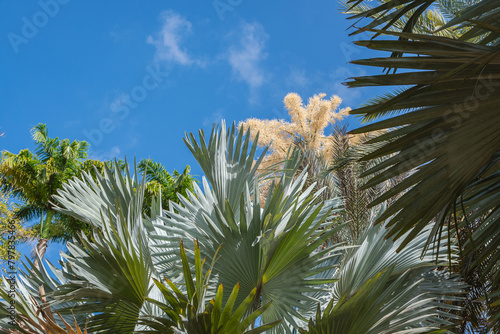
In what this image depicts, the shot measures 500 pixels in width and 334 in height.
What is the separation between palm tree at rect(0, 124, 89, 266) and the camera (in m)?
16.3

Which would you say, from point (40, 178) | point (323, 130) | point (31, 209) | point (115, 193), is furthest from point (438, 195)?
point (31, 209)

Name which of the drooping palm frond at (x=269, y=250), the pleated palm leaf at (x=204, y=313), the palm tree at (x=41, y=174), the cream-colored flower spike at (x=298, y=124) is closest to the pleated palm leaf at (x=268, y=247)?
the drooping palm frond at (x=269, y=250)

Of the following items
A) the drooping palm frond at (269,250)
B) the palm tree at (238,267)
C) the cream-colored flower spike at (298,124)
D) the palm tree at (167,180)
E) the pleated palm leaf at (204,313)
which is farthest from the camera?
the palm tree at (167,180)

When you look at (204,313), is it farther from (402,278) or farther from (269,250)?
(402,278)

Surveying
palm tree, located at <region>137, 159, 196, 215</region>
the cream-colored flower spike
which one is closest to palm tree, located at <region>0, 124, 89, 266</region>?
palm tree, located at <region>137, 159, 196, 215</region>

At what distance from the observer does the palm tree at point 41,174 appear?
16.3 m

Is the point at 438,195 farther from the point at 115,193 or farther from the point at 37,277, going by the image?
the point at 37,277

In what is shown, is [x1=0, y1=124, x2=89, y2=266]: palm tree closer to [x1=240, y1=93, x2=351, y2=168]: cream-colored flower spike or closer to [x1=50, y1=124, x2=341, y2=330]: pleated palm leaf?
[x1=240, y1=93, x2=351, y2=168]: cream-colored flower spike

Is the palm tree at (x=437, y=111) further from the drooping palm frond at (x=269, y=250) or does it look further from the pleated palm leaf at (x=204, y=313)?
the drooping palm frond at (x=269, y=250)

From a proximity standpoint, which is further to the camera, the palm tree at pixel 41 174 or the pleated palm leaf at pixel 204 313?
the palm tree at pixel 41 174

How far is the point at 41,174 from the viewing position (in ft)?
53.4

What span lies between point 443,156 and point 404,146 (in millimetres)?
A: 143

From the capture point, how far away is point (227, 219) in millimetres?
2887

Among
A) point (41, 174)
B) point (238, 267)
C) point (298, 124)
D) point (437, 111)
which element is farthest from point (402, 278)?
point (41, 174)
